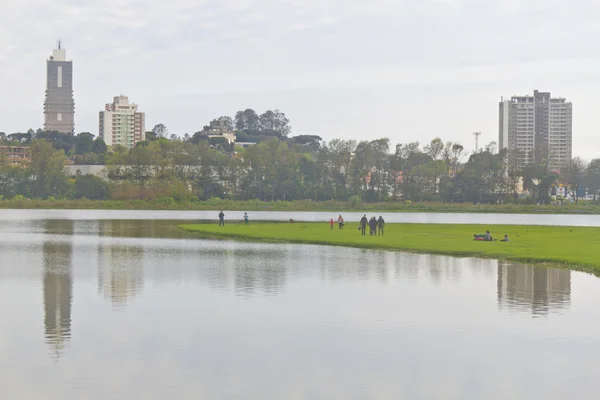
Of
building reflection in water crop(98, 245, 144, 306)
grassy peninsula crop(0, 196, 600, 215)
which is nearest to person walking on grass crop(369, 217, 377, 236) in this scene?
building reflection in water crop(98, 245, 144, 306)

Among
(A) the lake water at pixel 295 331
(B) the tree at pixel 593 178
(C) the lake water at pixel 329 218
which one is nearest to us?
(A) the lake water at pixel 295 331

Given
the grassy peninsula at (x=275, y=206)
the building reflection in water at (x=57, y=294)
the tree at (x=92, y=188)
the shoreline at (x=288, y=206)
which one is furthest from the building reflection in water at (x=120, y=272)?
the tree at (x=92, y=188)

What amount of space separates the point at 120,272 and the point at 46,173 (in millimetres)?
141309

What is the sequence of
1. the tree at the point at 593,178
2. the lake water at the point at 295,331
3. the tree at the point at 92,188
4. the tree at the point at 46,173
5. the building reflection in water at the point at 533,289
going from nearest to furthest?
the lake water at the point at 295,331 → the building reflection in water at the point at 533,289 → the tree at the point at 92,188 → the tree at the point at 46,173 → the tree at the point at 593,178

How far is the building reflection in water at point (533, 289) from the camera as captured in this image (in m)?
27.6

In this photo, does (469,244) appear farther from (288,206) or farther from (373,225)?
(288,206)

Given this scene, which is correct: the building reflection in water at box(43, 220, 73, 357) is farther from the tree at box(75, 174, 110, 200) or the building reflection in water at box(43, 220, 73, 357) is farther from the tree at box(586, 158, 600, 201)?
the tree at box(586, 158, 600, 201)

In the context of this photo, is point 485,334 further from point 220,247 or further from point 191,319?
point 220,247

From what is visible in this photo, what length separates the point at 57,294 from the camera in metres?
29.0

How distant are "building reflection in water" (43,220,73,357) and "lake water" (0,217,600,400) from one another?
0.26ft

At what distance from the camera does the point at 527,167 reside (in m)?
170

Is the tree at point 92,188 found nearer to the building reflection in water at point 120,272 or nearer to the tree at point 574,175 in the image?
the tree at point 574,175

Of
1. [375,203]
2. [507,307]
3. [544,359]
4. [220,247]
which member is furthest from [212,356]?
[375,203]

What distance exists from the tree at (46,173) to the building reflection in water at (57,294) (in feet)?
408
